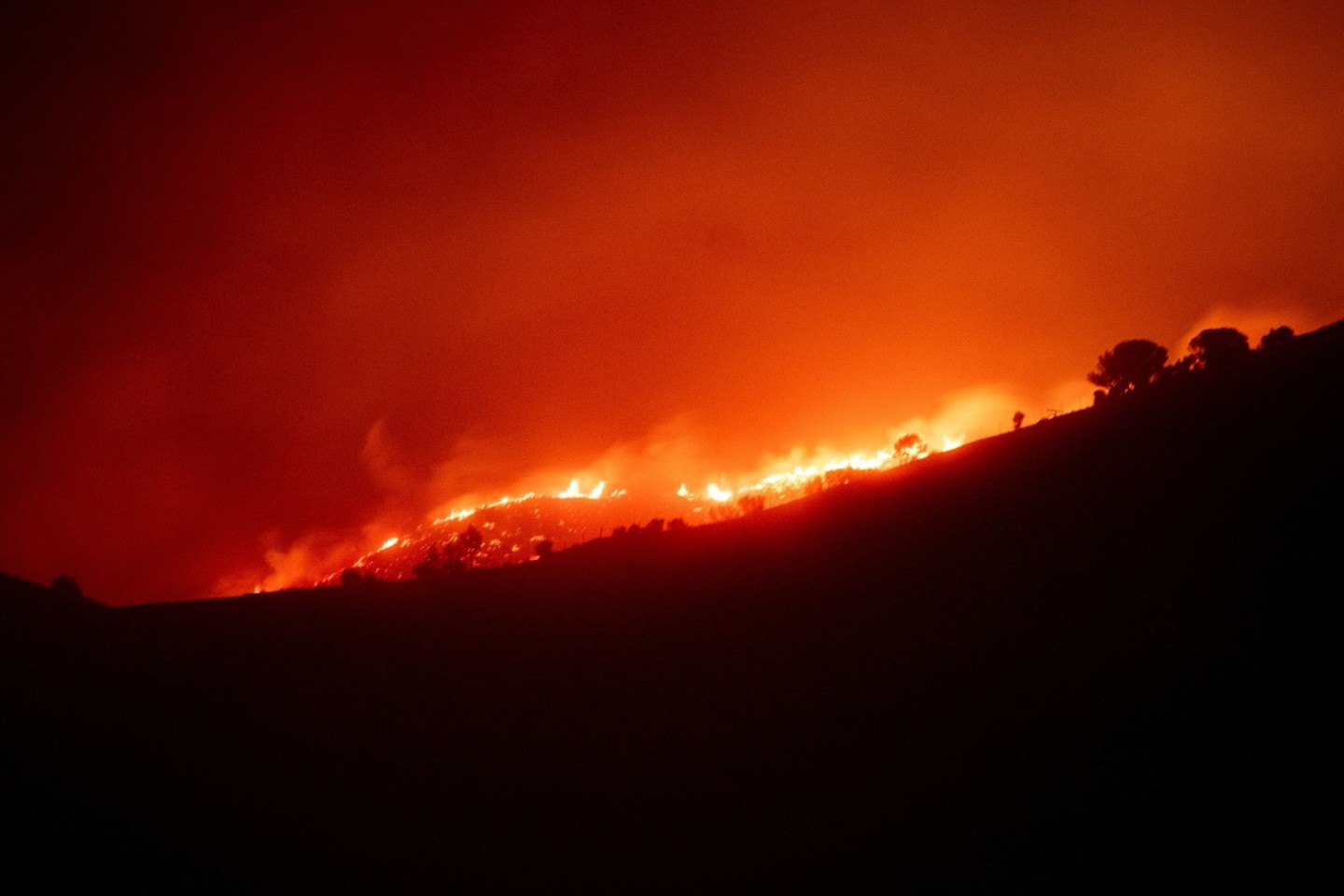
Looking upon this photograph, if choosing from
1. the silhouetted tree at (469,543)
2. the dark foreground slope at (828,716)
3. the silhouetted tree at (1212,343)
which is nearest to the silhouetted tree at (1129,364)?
the silhouetted tree at (1212,343)

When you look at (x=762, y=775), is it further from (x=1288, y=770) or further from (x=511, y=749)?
(x=1288, y=770)

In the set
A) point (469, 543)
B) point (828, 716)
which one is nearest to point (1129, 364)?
point (828, 716)

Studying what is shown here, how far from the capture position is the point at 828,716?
569 inches

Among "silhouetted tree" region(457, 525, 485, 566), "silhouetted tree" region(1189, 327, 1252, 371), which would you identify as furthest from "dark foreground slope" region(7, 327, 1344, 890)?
"silhouetted tree" region(457, 525, 485, 566)

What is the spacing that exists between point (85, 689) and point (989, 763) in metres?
15.7

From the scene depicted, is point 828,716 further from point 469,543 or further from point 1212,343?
point 469,543

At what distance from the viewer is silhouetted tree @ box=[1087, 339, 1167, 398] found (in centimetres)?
6228

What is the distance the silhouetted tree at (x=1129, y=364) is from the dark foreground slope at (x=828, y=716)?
→ 44150mm

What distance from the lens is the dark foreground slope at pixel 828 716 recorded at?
Result: 35.6ft

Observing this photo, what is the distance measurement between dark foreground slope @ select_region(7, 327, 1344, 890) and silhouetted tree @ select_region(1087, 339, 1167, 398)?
44.1 m

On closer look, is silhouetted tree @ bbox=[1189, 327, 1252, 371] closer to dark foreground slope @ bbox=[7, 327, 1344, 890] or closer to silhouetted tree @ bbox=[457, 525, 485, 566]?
dark foreground slope @ bbox=[7, 327, 1344, 890]

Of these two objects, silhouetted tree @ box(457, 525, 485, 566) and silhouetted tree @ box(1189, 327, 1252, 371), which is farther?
silhouetted tree @ box(457, 525, 485, 566)

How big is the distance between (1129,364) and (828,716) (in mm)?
61228

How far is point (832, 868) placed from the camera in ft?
37.0
